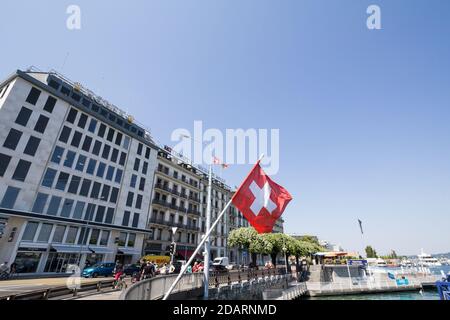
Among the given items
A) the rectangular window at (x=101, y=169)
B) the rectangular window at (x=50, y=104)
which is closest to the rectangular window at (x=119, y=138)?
the rectangular window at (x=101, y=169)

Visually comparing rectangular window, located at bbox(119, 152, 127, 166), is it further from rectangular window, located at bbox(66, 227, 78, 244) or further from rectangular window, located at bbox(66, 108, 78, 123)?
rectangular window, located at bbox(66, 227, 78, 244)

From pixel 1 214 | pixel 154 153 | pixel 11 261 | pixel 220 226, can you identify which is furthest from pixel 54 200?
pixel 220 226

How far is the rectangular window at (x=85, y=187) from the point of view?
3125cm

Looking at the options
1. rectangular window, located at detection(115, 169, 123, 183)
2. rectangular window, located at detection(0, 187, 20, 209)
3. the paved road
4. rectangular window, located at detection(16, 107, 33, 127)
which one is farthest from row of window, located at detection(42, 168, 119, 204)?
the paved road

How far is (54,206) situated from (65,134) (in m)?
9.72

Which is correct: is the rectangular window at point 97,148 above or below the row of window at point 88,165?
above

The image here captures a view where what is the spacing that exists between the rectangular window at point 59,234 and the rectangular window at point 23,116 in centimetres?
1308

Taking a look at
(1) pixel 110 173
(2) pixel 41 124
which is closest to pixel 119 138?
(1) pixel 110 173

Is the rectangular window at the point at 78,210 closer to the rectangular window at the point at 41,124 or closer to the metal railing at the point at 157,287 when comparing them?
the rectangular window at the point at 41,124

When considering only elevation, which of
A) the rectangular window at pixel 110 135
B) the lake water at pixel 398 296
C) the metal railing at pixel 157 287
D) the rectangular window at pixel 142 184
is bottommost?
the lake water at pixel 398 296

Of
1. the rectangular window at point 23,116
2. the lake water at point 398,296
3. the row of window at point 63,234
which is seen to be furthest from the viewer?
the lake water at point 398,296

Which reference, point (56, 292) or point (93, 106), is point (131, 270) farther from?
point (93, 106)

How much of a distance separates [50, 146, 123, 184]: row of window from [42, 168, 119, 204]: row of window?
4.12 ft

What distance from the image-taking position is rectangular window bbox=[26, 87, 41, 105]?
28344mm
